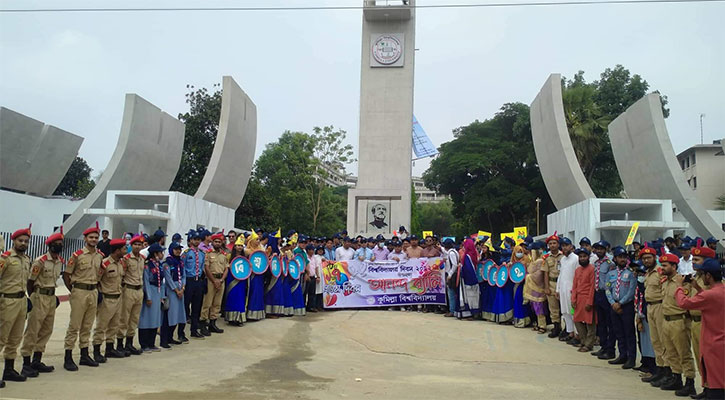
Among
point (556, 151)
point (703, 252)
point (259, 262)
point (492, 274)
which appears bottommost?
point (492, 274)

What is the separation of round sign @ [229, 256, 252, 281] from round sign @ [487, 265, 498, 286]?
4.73 metres

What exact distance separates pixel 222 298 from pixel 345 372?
3.99 metres

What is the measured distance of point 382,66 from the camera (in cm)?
2555

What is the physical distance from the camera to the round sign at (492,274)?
37.5 ft

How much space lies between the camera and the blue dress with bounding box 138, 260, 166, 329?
817 centimetres

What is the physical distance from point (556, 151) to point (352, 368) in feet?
66.8

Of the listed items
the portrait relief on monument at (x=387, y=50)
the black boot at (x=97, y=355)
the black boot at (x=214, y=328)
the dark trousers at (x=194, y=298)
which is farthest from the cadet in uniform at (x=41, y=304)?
the portrait relief on monument at (x=387, y=50)

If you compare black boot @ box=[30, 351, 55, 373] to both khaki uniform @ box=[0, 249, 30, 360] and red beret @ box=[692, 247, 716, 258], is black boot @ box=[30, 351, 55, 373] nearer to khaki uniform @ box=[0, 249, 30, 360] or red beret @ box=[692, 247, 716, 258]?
khaki uniform @ box=[0, 249, 30, 360]

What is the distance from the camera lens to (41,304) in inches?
259

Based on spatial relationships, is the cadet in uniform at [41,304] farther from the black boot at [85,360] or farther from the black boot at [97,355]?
the black boot at [97,355]

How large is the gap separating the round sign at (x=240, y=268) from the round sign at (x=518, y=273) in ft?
16.4

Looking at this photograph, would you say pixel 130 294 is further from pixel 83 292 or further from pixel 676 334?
pixel 676 334

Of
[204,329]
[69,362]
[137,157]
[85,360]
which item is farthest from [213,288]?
[137,157]

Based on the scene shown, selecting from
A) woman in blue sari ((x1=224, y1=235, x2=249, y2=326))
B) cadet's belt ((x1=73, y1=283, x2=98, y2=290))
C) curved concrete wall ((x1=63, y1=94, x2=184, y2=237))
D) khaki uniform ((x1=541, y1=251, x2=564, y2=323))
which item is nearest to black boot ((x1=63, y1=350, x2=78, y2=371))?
cadet's belt ((x1=73, y1=283, x2=98, y2=290))
